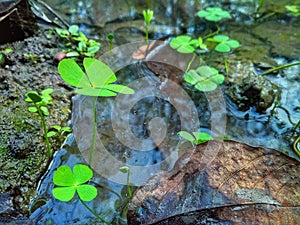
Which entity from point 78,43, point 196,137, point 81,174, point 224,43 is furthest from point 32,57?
point 224,43

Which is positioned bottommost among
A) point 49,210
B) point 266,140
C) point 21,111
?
point 266,140

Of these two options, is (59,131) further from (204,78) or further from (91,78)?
(204,78)

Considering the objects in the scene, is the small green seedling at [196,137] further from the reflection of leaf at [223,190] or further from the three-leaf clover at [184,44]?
the three-leaf clover at [184,44]

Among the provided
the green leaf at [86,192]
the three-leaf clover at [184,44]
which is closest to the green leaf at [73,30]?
the three-leaf clover at [184,44]

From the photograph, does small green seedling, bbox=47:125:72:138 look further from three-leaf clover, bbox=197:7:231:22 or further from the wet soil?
three-leaf clover, bbox=197:7:231:22

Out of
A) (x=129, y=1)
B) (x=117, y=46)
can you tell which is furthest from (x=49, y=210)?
(x=129, y=1)

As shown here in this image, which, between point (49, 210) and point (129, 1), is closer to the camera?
point (49, 210)

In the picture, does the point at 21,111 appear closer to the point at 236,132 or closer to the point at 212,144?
the point at 212,144
